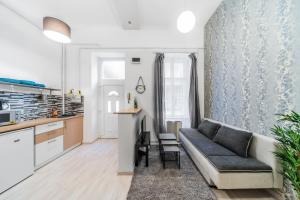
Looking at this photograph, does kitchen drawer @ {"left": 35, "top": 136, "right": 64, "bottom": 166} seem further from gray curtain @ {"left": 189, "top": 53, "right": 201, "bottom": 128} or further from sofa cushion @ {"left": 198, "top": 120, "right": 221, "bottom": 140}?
gray curtain @ {"left": 189, "top": 53, "right": 201, "bottom": 128}

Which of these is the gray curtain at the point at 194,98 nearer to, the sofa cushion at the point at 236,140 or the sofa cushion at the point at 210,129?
the sofa cushion at the point at 210,129

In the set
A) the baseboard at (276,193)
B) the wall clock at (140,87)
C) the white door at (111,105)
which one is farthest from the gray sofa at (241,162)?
the white door at (111,105)

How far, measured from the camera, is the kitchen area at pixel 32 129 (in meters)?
2.29

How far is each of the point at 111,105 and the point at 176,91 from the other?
230 cm

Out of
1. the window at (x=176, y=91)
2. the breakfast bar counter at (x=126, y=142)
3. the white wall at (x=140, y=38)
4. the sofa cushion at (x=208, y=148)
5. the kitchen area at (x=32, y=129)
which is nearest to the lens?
the kitchen area at (x=32, y=129)

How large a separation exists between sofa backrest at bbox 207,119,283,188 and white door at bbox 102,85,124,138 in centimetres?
398

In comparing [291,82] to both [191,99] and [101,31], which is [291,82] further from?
[101,31]

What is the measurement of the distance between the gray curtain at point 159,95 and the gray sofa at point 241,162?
1826mm

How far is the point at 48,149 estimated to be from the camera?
3148 millimetres

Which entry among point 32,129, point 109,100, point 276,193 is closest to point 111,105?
point 109,100

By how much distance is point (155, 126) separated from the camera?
178 inches

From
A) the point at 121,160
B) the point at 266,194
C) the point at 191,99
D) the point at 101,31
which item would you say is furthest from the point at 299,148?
the point at 101,31

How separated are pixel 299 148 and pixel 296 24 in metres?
1.40

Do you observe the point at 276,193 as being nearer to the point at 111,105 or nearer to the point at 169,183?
the point at 169,183
